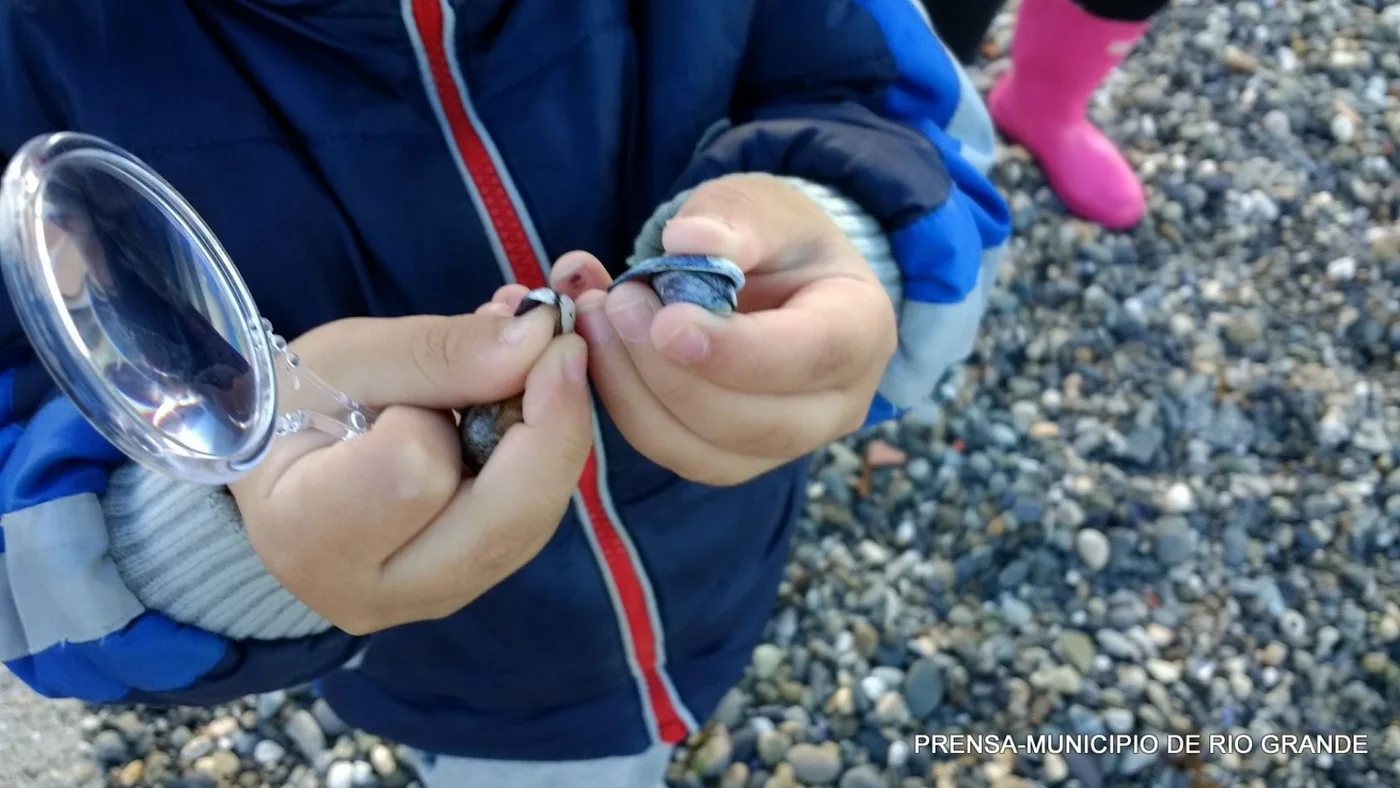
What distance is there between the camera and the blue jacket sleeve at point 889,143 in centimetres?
69

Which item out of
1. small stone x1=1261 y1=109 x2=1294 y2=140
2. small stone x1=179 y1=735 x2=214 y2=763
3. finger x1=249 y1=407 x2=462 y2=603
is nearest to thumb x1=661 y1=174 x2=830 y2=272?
finger x1=249 y1=407 x2=462 y2=603

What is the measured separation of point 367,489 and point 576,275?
0.15 metres

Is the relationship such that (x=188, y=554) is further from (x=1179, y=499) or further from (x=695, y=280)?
(x=1179, y=499)

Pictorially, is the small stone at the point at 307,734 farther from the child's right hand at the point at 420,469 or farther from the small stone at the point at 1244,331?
the small stone at the point at 1244,331

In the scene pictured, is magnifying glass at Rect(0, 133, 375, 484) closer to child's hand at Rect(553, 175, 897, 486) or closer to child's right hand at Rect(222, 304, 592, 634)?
child's right hand at Rect(222, 304, 592, 634)

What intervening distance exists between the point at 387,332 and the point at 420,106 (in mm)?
199

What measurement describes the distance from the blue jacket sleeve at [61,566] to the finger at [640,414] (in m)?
0.29

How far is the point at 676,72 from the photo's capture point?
699 mm

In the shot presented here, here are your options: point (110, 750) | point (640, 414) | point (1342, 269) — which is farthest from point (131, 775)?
point (1342, 269)

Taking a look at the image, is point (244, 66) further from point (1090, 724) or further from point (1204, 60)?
point (1204, 60)

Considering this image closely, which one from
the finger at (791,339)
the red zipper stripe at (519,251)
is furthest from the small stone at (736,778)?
the finger at (791,339)

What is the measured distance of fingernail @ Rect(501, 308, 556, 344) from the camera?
48 cm

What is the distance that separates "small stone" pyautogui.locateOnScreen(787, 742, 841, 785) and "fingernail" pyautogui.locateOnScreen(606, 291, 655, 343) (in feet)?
2.73

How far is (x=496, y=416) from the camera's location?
52 centimetres
